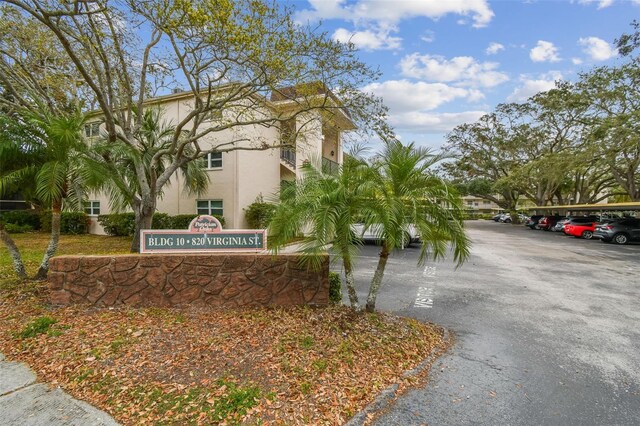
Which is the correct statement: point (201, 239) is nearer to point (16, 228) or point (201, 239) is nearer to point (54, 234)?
point (54, 234)

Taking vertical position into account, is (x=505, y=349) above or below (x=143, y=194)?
below

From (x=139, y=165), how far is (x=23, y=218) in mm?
15727

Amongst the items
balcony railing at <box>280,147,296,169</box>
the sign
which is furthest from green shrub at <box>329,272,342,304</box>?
balcony railing at <box>280,147,296,169</box>

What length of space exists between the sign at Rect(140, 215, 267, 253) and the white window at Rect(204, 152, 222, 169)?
10858 millimetres

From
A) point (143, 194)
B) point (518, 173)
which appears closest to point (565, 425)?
point (143, 194)

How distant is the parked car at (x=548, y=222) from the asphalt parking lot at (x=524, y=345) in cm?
2294

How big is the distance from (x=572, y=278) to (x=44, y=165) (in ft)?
41.1

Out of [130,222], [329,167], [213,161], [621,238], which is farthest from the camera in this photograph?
[621,238]

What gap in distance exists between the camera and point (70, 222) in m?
18.4

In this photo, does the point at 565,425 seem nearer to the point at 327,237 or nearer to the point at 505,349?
the point at 505,349

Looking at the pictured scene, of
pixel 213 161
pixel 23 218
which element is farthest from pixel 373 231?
pixel 23 218

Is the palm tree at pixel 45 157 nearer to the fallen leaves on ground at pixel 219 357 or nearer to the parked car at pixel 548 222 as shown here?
the fallen leaves on ground at pixel 219 357

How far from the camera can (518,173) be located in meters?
28.6

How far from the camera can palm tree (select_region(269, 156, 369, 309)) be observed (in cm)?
415
